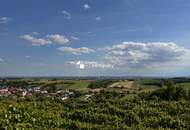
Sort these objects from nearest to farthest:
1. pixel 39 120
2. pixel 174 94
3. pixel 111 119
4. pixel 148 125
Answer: pixel 39 120 → pixel 148 125 → pixel 111 119 → pixel 174 94

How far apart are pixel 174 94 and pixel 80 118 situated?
1183 inches

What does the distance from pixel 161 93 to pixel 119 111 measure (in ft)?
99.3

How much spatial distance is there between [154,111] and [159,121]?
2.38m

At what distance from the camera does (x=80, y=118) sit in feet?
54.2

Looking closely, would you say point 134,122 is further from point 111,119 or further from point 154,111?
point 154,111

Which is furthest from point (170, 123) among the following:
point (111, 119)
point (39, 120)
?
point (39, 120)

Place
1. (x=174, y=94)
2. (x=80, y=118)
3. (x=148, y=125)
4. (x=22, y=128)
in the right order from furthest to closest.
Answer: (x=174, y=94)
(x=80, y=118)
(x=148, y=125)
(x=22, y=128)

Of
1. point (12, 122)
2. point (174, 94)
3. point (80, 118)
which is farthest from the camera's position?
point (174, 94)

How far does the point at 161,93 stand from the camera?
46.9 m

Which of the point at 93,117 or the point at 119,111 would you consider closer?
the point at 93,117

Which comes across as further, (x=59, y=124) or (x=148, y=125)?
(x=148, y=125)

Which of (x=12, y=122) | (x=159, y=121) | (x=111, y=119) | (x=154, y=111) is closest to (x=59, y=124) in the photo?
(x=12, y=122)

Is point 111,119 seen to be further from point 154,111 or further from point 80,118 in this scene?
point 154,111

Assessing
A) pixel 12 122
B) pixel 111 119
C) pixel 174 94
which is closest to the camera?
pixel 12 122
